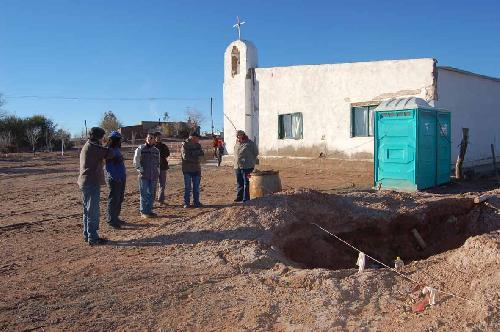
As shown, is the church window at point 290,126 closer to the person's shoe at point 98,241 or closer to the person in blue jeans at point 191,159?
the person in blue jeans at point 191,159

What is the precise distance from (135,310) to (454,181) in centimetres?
1140

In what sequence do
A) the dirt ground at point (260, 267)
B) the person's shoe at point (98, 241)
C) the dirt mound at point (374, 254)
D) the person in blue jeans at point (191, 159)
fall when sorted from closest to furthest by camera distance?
the dirt mound at point (374, 254) → the dirt ground at point (260, 267) → the person's shoe at point (98, 241) → the person in blue jeans at point (191, 159)

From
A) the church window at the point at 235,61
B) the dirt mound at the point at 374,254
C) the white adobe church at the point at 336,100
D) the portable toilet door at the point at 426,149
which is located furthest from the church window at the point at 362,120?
the dirt mound at the point at 374,254

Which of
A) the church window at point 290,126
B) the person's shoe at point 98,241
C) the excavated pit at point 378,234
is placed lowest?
the excavated pit at point 378,234

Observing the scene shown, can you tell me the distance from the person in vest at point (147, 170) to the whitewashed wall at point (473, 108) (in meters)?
9.10

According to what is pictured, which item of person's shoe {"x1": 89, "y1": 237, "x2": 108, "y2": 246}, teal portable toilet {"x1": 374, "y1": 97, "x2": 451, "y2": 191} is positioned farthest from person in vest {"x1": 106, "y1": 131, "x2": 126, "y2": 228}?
teal portable toilet {"x1": 374, "y1": 97, "x2": 451, "y2": 191}

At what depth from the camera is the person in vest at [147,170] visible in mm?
8953

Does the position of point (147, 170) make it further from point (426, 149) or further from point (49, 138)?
point (49, 138)

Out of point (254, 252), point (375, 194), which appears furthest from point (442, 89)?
point (254, 252)

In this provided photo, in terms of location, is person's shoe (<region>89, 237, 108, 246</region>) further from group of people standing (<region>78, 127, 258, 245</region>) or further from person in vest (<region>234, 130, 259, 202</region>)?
person in vest (<region>234, 130, 259, 202</region>)

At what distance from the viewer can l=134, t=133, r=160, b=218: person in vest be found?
8953 mm

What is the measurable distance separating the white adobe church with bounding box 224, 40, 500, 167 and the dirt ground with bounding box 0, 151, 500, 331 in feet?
20.1

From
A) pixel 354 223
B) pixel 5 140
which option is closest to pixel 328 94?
pixel 354 223

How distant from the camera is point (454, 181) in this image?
13.8m
